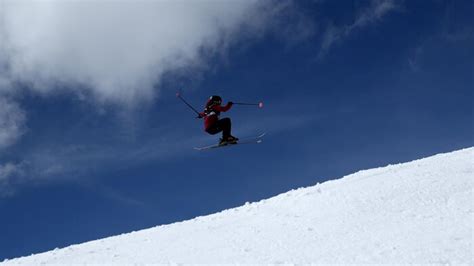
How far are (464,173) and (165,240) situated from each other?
9.22 meters

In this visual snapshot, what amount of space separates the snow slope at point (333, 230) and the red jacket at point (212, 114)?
4024mm

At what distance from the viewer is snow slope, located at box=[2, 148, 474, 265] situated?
11.3m

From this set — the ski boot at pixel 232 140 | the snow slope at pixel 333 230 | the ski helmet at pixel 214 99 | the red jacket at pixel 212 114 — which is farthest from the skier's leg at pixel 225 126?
the snow slope at pixel 333 230

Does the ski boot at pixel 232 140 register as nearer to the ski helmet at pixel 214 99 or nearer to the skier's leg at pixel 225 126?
the skier's leg at pixel 225 126

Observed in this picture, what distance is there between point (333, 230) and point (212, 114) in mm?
7985

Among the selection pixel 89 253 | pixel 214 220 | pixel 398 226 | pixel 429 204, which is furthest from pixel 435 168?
pixel 89 253

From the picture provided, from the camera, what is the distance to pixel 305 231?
43.1 ft

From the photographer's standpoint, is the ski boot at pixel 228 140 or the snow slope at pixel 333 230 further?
the ski boot at pixel 228 140

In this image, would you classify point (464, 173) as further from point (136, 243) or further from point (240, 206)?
point (136, 243)

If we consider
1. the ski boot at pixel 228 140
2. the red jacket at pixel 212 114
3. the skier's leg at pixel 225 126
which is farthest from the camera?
the ski boot at pixel 228 140

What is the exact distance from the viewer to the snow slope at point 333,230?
36.9 feet

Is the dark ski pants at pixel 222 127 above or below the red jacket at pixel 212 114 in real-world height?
below

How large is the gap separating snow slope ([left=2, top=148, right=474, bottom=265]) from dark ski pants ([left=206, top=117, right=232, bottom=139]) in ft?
12.9

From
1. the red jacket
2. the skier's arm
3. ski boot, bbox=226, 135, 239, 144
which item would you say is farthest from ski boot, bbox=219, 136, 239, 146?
the skier's arm
